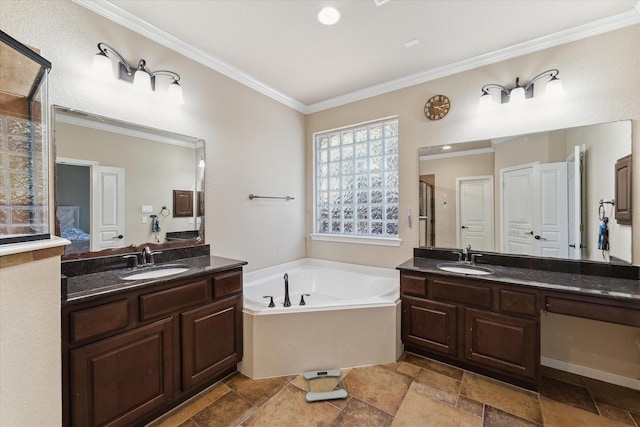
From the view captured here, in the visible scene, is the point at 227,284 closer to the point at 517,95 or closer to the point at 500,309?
the point at 500,309

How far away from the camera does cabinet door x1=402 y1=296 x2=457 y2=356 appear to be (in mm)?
2174

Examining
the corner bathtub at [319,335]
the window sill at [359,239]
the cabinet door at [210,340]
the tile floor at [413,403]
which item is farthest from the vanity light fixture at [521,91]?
the cabinet door at [210,340]

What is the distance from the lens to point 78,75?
5.85 feet

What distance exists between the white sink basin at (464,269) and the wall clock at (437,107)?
4.88 ft

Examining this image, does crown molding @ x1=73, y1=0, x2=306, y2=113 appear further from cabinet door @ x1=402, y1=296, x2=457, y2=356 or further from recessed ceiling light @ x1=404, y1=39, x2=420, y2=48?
cabinet door @ x1=402, y1=296, x2=457, y2=356

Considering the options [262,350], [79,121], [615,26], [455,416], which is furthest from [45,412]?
[615,26]

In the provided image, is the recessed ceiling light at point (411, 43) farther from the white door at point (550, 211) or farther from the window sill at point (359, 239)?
the window sill at point (359, 239)

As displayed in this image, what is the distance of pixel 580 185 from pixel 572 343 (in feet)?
4.17

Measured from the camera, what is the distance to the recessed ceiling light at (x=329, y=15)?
6.23 ft

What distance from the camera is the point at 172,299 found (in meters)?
1.71

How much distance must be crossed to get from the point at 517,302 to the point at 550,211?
903 millimetres

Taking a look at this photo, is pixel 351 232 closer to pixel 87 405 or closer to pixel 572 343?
pixel 572 343

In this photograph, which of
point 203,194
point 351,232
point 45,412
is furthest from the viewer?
point 351,232

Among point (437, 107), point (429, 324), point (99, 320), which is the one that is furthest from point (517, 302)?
point (99, 320)
